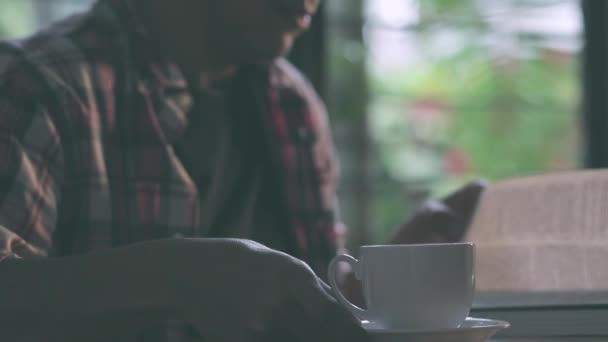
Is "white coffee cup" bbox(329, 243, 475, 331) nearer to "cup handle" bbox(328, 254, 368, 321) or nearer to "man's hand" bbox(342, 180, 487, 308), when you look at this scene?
"cup handle" bbox(328, 254, 368, 321)

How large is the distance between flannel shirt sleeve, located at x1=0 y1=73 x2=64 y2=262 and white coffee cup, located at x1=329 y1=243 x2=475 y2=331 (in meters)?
0.50

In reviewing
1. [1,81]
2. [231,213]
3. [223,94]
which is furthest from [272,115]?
[1,81]

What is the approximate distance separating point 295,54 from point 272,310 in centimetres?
171

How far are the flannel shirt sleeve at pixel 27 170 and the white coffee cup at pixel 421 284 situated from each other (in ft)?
1.65

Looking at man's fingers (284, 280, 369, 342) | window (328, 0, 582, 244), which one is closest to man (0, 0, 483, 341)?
man's fingers (284, 280, 369, 342)

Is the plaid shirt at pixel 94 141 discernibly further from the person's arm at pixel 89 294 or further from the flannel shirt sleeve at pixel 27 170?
the person's arm at pixel 89 294

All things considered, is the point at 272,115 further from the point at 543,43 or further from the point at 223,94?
the point at 543,43

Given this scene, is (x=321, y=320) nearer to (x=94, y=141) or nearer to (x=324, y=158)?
(x=94, y=141)

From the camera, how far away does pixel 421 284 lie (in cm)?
69

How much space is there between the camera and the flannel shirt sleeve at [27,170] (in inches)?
43.1

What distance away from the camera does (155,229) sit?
139 centimetres

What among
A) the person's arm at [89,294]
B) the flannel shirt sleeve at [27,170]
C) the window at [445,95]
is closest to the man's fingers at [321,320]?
the person's arm at [89,294]

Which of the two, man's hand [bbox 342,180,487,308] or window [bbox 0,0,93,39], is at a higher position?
window [bbox 0,0,93,39]

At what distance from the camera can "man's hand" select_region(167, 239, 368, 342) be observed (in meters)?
0.65
